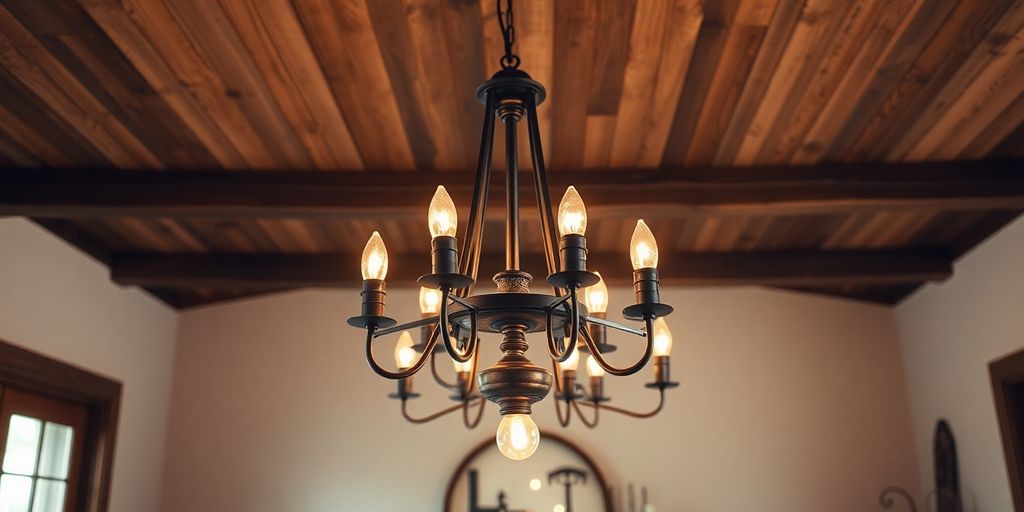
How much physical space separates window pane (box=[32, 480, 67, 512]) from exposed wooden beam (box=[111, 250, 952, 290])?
948 millimetres

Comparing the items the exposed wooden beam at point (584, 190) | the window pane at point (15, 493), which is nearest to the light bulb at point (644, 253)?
the exposed wooden beam at point (584, 190)

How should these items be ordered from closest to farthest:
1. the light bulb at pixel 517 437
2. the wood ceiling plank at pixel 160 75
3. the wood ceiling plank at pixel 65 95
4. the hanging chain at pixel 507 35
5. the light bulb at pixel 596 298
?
the light bulb at pixel 517 437, the hanging chain at pixel 507 35, the light bulb at pixel 596 298, the wood ceiling plank at pixel 160 75, the wood ceiling plank at pixel 65 95

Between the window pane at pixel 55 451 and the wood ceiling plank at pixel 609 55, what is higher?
the wood ceiling plank at pixel 609 55

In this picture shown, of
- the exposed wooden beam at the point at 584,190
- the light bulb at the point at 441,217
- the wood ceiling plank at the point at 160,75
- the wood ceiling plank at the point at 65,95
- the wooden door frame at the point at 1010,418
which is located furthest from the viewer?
the wooden door frame at the point at 1010,418

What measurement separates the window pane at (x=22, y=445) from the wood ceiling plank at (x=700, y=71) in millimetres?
2798

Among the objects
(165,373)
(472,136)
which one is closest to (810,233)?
(472,136)

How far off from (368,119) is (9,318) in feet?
5.62

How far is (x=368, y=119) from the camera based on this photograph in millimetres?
2826

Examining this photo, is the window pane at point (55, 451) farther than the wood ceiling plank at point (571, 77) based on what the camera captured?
Yes

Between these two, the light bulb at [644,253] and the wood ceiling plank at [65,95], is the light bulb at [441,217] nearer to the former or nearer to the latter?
the light bulb at [644,253]

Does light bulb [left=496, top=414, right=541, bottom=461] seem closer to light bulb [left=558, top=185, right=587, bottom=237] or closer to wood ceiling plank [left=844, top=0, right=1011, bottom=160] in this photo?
light bulb [left=558, top=185, right=587, bottom=237]

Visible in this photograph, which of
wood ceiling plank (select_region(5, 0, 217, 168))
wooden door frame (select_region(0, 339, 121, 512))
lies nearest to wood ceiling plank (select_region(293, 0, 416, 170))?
wood ceiling plank (select_region(5, 0, 217, 168))

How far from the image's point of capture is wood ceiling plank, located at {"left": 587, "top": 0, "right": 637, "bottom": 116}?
2234 millimetres

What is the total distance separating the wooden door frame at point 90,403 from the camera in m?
3.52
